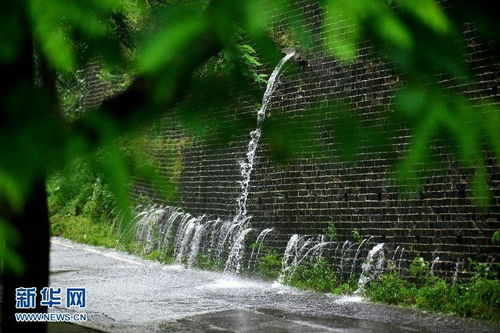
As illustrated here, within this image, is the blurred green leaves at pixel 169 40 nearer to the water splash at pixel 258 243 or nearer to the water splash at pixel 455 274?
the water splash at pixel 455 274

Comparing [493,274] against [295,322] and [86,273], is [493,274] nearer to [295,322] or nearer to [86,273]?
[295,322]

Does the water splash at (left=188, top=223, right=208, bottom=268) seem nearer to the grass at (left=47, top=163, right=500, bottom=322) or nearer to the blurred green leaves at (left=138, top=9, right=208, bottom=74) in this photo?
the grass at (left=47, top=163, right=500, bottom=322)

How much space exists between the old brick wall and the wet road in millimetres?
969

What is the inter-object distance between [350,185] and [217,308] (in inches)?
106

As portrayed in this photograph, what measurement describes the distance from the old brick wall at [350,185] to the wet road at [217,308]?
0.97 metres

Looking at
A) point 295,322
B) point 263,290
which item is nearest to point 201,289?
point 263,290

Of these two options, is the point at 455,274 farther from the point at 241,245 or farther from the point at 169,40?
the point at 169,40

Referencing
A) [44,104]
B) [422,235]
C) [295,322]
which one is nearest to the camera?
[44,104]

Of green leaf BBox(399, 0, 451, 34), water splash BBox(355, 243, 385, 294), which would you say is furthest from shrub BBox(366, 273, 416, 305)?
green leaf BBox(399, 0, 451, 34)

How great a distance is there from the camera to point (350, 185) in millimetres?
10617

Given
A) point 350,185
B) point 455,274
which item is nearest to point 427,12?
point 455,274

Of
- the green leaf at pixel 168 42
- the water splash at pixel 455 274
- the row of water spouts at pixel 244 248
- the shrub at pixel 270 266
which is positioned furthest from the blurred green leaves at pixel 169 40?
the shrub at pixel 270 266

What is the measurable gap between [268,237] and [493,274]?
446cm

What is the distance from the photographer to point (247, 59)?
1.27 meters
